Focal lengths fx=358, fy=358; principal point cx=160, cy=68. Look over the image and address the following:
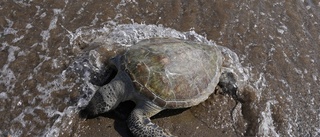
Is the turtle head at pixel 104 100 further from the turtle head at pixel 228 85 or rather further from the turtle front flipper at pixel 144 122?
the turtle head at pixel 228 85

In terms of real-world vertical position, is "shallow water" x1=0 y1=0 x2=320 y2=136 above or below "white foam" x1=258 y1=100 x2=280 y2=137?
above

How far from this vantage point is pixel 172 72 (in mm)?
5059

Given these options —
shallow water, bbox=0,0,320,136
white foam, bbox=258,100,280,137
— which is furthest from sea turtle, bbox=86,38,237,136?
white foam, bbox=258,100,280,137

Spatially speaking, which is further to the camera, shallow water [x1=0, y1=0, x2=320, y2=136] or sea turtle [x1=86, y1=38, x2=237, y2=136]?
shallow water [x1=0, y1=0, x2=320, y2=136]

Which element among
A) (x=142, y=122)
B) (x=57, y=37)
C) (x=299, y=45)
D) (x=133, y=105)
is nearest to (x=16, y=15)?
(x=57, y=37)

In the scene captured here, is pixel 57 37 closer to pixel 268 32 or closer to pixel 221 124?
pixel 221 124

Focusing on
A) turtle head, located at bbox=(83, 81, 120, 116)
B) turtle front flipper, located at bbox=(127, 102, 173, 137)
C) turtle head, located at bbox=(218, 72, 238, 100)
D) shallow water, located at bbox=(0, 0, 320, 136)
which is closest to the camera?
turtle front flipper, located at bbox=(127, 102, 173, 137)

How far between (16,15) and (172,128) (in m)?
3.76

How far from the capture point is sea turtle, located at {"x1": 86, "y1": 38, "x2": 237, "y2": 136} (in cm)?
495

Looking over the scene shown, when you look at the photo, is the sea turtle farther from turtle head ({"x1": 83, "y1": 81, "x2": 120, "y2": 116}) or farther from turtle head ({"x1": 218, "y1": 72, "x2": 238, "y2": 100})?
turtle head ({"x1": 218, "y1": 72, "x2": 238, "y2": 100})

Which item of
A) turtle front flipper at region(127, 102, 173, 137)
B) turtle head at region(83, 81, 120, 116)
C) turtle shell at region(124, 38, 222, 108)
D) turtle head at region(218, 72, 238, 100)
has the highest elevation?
turtle shell at region(124, 38, 222, 108)

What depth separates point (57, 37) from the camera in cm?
639

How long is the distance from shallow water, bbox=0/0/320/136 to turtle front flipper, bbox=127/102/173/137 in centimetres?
28

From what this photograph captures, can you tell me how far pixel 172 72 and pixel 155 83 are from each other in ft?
1.01
